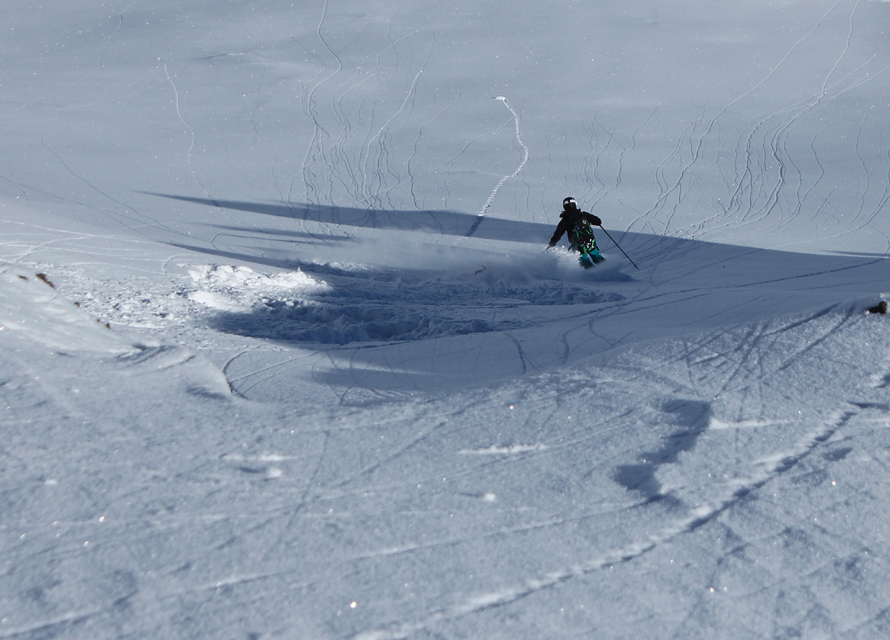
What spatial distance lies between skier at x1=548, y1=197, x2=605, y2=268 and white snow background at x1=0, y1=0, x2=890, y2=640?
44 centimetres

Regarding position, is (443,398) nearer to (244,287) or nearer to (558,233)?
(244,287)

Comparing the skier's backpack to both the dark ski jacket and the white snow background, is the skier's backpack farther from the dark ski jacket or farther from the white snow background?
the white snow background

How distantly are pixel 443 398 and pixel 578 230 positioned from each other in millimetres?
7939

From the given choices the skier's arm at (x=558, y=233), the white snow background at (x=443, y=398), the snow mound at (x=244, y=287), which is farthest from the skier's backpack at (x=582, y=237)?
the snow mound at (x=244, y=287)

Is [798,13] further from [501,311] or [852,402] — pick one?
[852,402]

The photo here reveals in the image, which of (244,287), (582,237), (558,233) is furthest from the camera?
(582,237)

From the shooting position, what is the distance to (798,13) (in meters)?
28.5

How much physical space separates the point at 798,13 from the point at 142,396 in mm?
30533

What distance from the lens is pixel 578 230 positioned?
11773mm

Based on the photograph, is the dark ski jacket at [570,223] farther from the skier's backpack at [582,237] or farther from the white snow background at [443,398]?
the white snow background at [443,398]

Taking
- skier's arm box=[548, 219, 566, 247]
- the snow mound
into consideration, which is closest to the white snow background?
the snow mound

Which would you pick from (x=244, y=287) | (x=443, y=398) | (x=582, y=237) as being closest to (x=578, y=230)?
(x=582, y=237)

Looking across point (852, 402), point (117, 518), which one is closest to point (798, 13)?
point (852, 402)

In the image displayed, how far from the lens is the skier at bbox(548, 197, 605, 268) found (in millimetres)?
11703
